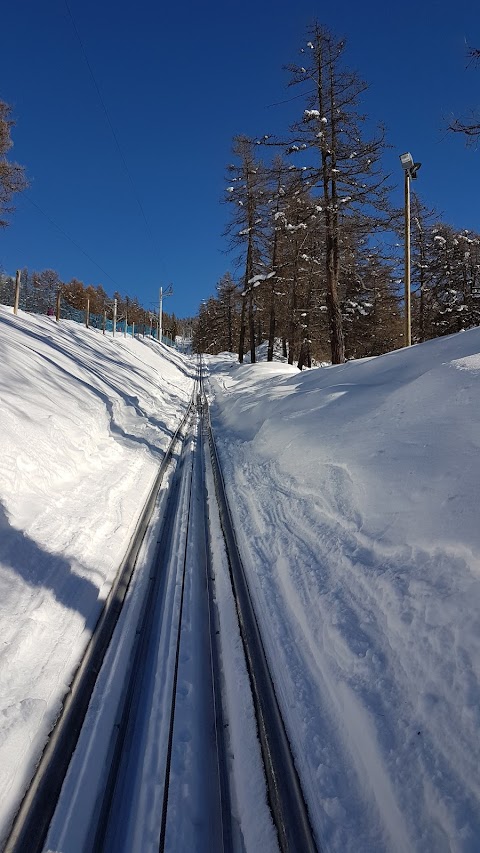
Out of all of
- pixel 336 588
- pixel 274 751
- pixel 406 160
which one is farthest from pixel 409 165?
pixel 274 751

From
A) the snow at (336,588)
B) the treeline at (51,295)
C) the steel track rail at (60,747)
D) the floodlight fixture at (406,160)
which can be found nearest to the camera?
the steel track rail at (60,747)

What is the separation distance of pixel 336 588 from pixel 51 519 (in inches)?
125

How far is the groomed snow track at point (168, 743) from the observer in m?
1.78

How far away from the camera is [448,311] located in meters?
22.9

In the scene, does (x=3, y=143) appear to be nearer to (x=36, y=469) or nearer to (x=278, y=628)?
(x=36, y=469)

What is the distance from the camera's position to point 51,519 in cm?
449

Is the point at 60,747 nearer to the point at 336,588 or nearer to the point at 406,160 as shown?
the point at 336,588

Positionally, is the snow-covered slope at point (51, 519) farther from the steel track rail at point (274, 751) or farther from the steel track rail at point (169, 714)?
the steel track rail at point (274, 751)

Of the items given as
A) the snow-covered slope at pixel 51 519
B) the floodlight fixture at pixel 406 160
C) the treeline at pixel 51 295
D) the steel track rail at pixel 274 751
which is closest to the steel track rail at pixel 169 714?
the steel track rail at pixel 274 751

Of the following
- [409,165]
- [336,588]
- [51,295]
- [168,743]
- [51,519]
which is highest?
[51,295]

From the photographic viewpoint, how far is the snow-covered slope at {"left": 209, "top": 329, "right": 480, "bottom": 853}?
70.2 inches

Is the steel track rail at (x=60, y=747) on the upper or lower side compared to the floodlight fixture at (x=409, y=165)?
lower

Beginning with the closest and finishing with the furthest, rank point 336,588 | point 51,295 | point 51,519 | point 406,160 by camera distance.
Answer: point 336,588 → point 51,519 → point 406,160 → point 51,295

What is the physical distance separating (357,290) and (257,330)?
726 inches
